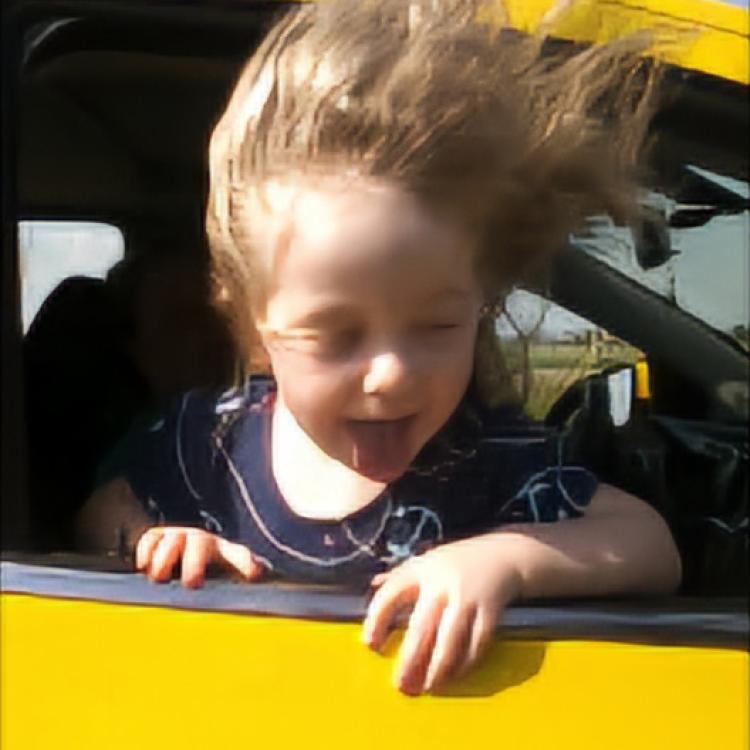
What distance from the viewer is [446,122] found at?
6.57ft

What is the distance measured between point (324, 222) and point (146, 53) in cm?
31

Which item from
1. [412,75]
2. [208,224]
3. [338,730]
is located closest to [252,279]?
[208,224]

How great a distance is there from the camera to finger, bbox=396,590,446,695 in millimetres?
1899

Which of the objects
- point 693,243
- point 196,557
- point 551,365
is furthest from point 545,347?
point 196,557

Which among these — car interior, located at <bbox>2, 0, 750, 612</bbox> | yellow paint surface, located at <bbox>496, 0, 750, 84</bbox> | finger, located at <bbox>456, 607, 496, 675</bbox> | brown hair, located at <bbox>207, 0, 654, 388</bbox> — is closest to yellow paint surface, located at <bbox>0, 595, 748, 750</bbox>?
finger, located at <bbox>456, 607, 496, 675</bbox>

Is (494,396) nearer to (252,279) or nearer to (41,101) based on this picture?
(252,279)

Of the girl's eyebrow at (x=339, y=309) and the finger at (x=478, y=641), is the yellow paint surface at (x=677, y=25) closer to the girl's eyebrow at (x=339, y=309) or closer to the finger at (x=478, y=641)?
the girl's eyebrow at (x=339, y=309)

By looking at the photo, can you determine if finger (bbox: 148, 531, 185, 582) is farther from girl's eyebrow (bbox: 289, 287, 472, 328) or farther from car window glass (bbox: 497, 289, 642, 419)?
car window glass (bbox: 497, 289, 642, 419)

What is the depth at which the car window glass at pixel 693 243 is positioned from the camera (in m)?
2.06

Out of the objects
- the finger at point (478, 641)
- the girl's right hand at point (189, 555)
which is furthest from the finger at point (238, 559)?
the finger at point (478, 641)

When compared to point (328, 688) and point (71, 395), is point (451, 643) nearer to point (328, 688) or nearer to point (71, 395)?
point (328, 688)

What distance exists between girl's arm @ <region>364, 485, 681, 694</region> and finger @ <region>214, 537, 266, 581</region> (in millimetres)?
119

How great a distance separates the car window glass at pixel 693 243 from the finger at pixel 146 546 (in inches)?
20.7

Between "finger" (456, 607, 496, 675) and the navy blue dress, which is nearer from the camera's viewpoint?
"finger" (456, 607, 496, 675)
